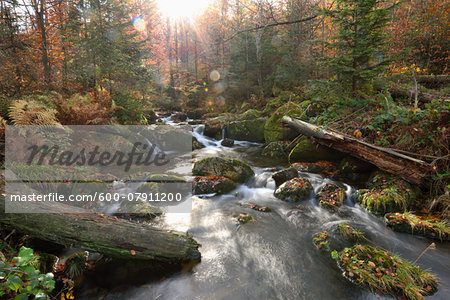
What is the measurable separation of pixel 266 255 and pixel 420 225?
3.36 metres

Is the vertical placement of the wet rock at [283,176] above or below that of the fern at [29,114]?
below

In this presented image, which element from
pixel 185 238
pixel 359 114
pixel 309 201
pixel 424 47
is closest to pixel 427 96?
pixel 359 114

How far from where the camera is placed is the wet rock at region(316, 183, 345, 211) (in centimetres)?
595

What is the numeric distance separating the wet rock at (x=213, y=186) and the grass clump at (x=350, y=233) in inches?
141

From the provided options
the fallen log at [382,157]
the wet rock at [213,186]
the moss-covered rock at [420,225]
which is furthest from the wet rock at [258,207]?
the fallen log at [382,157]

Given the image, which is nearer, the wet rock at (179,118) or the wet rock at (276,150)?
the wet rock at (276,150)

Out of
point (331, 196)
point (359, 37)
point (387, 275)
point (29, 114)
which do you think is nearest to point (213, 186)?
point (331, 196)

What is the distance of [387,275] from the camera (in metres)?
3.33

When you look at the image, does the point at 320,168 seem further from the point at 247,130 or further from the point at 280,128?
the point at 247,130

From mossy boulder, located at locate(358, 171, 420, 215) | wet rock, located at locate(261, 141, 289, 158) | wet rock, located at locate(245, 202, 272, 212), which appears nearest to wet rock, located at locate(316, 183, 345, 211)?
mossy boulder, located at locate(358, 171, 420, 215)

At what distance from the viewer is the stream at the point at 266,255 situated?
339cm

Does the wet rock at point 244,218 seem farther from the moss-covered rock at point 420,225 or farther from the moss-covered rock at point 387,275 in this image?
the moss-covered rock at point 420,225

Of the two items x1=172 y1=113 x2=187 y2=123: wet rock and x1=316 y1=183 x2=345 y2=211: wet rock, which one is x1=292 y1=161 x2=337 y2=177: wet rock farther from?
x1=172 y1=113 x2=187 y2=123: wet rock

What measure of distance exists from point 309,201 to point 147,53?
14135mm
